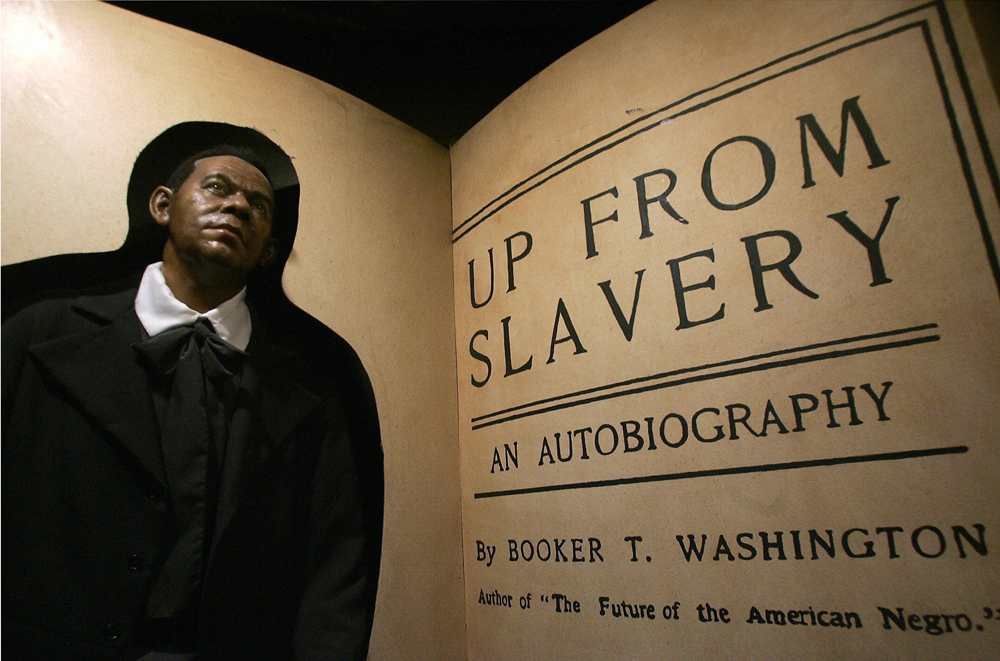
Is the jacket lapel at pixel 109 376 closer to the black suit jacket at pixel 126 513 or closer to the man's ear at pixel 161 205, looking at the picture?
the black suit jacket at pixel 126 513

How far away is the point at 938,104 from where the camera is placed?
134 cm

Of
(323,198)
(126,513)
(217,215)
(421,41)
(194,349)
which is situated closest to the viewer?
(126,513)

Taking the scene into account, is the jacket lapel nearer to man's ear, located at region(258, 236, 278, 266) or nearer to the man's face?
the man's face

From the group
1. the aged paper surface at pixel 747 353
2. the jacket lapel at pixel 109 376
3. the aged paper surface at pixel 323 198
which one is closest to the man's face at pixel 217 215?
the aged paper surface at pixel 323 198

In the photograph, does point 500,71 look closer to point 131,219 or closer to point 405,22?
point 405,22

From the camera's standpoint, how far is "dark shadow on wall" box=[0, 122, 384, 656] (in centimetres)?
140

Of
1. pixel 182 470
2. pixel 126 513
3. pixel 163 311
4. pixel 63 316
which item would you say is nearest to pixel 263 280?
pixel 163 311

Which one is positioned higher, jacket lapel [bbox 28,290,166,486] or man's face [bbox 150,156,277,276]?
man's face [bbox 150,156,277,276]

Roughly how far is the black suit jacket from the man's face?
197mm

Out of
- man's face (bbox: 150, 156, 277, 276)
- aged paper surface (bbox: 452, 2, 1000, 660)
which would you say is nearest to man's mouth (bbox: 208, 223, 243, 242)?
man's face (bbox: 150, 156, 277, 276)

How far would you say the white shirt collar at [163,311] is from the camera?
1438mm

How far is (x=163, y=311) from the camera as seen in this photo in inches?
56.9

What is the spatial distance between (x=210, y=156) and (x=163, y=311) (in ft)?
1.51

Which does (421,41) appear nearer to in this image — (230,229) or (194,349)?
(230,229)
